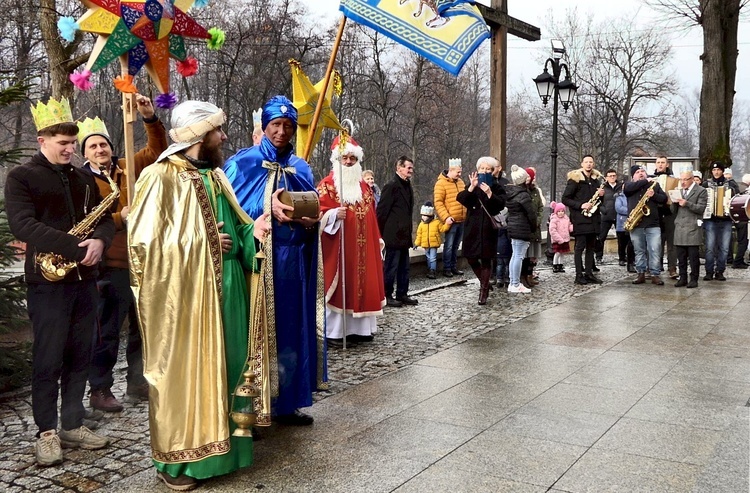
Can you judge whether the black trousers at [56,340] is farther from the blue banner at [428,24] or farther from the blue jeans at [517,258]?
the blue jeans at [517,258]

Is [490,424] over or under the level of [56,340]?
under

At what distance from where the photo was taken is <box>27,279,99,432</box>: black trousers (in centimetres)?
423

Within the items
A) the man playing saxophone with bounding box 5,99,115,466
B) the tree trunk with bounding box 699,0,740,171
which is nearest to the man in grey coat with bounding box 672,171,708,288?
the tree trunk with bounding box 699,0,740,171

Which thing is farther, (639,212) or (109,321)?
(639,212)

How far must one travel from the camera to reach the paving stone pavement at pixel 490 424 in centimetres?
395

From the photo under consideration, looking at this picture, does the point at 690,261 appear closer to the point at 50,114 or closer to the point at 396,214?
the point at 396,214

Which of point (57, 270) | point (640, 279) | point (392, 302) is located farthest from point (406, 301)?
point (57, 270)

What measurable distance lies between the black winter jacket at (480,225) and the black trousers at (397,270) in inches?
31.7

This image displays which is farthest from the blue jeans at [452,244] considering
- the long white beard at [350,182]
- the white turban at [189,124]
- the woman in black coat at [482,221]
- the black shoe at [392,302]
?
the white turban at [189,124]

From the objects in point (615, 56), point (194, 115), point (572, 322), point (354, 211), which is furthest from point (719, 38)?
point (615, 56)

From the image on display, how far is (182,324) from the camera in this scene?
3.79 meters

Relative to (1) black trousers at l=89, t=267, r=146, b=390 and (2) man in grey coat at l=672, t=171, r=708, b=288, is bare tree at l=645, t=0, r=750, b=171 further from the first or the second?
(1) black trousers at l=89, t=267, r=146, b=390

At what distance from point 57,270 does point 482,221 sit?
6.65m

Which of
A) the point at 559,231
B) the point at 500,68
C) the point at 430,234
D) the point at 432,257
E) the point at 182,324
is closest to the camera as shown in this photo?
the point at 182,324
